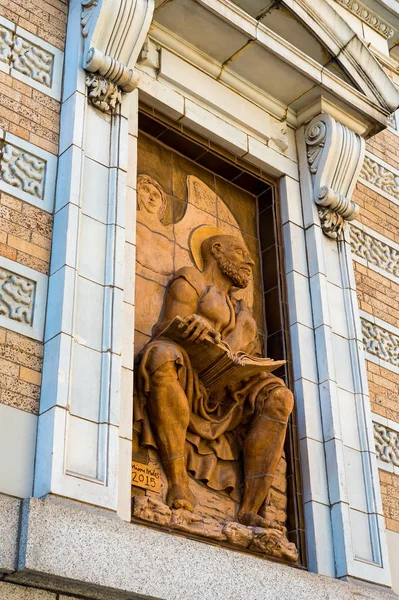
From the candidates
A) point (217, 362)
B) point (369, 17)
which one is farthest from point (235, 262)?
point (369, 17)

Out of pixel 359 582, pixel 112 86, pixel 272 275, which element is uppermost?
pixel 112 86

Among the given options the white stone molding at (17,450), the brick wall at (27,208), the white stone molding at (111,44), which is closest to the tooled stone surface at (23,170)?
the brick wall at (27,208)

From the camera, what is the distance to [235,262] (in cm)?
823

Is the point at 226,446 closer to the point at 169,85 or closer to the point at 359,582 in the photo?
the point at 359,582

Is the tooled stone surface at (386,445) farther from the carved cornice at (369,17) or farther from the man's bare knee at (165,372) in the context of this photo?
the carved cornice at (369,17)

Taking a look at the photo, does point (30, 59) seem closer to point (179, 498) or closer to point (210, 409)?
point (210, 409)

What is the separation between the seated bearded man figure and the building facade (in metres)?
0.02

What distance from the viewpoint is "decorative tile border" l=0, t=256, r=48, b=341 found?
6.54 m

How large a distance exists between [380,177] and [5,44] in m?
4.18

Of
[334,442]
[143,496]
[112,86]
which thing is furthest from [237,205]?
[143,496]

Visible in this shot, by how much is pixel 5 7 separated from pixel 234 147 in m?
2.21

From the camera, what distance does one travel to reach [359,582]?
285 inches

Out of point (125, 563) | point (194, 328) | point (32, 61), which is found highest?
point (32, 61)
